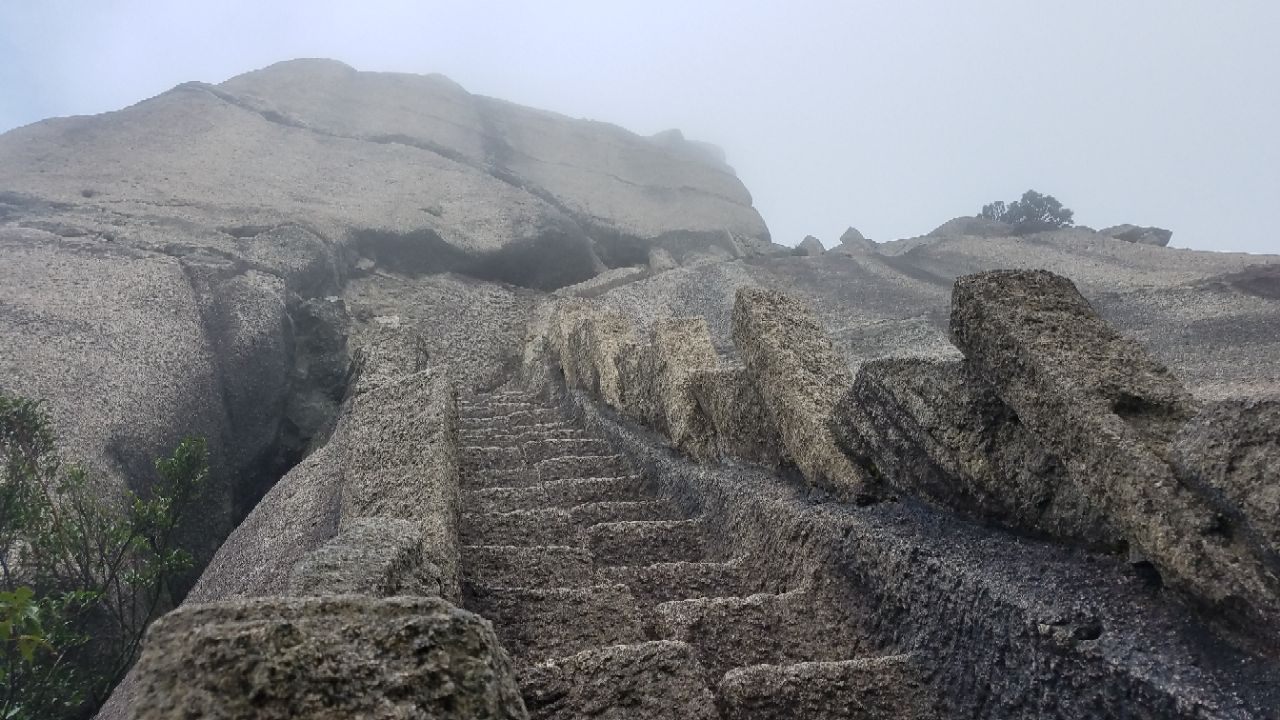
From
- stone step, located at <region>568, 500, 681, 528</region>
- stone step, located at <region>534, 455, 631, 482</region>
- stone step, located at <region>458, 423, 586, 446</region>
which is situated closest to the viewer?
stone step, located at <region>568, 500, 681, 528</region>

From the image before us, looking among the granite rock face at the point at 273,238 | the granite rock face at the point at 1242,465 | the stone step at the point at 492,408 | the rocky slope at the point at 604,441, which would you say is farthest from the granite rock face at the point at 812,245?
the granite rock face at the point at 1242,465

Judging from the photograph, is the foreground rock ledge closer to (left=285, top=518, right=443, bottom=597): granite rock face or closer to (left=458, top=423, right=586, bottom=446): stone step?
(left=285, top=518, right=443, bottom=597): granite rock face

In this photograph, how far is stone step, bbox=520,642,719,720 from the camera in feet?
6.59

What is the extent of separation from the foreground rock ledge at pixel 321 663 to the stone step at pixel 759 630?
1008 mm

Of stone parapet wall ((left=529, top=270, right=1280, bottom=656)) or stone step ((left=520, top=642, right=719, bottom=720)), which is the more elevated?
stone parapet wall ((left=529, top=270, right=1280, bottom=656))

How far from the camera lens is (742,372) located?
390 centimetres

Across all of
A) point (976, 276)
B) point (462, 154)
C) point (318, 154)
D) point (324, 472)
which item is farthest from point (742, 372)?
point (462, 154)

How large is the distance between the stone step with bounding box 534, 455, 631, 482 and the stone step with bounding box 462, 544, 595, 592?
1.43 meters

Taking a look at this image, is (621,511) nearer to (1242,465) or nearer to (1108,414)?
(1108,414)

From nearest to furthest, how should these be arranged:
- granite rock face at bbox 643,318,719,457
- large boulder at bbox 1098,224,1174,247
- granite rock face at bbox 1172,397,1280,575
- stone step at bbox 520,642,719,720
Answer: granite rock face at bbox 1172,397,1280,575, stone step at bbox 520,642,719,720, granite rock face at bbox 643,318,719,457, large boulder at bbox 1098,224,1174,247

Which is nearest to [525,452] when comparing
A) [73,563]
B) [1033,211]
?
[73,563]

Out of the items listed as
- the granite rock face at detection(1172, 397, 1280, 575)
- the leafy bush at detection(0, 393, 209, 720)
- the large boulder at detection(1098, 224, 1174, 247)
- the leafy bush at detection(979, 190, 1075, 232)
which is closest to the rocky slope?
the granite rock face at detection(1172, 397, 1280, 575)

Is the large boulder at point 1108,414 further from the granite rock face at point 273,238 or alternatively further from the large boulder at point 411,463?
the granite rock face at point 273,238

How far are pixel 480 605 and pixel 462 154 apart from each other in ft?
69.2
